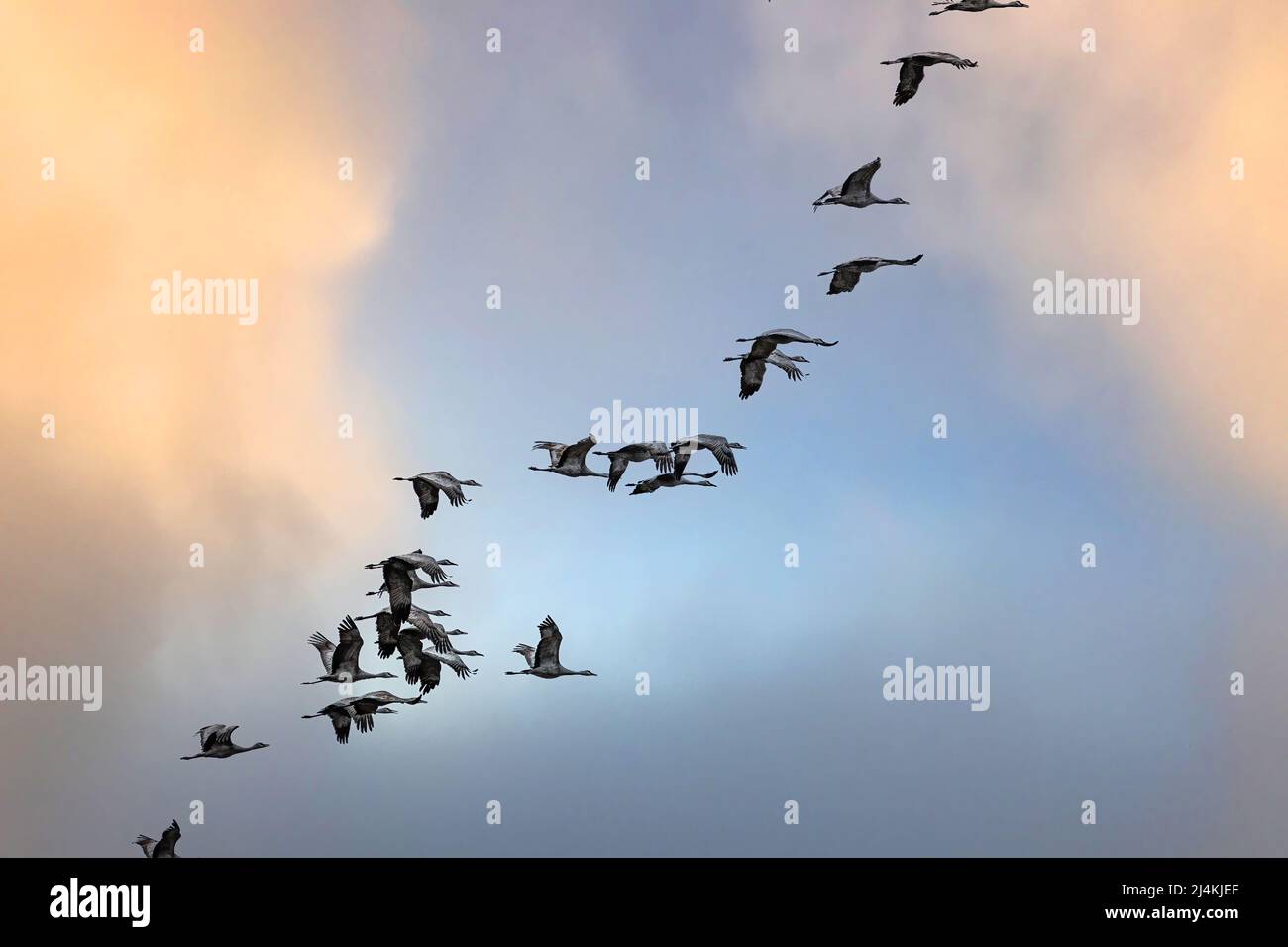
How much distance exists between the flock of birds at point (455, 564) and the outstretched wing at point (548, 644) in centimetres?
4

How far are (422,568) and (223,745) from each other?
12156mm

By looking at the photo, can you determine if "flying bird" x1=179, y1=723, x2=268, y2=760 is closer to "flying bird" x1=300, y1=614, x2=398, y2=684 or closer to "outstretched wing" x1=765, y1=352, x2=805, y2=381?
"flying bird" x1=300, y1=614, x2=398, y2=684

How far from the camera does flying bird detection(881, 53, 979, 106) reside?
156 feet

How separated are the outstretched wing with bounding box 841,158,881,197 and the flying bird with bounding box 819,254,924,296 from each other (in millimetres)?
2187

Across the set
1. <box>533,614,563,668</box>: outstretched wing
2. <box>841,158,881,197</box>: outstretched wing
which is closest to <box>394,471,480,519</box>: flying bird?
<box>533,614,563,668</box>: outstretched wing

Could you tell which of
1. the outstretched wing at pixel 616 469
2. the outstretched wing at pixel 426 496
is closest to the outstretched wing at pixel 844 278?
the outstretched wing at pixel 616 469

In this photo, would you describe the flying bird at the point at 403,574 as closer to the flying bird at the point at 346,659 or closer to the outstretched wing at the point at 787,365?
the flying bird at the point at 346,659

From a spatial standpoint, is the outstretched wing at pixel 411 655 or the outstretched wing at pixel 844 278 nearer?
the outstretched wing at pixel 844 278

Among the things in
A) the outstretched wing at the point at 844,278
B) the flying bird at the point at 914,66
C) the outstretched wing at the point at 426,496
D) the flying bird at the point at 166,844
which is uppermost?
the flying bird at the point at 914,66

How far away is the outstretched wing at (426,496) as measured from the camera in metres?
53.0
